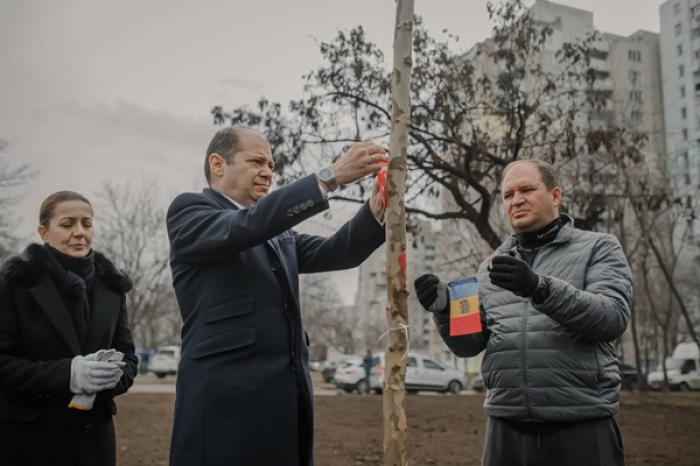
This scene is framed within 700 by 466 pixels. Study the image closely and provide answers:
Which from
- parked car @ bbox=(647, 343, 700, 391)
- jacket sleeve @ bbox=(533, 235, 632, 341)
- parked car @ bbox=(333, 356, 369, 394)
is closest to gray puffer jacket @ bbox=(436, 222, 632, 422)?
jacket sleeve @ bbox=(533, 235, 632, 341)

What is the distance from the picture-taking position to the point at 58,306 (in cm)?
320

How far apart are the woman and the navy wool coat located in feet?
2.56

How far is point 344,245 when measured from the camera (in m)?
3.10

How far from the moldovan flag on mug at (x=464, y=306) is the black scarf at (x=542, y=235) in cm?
55

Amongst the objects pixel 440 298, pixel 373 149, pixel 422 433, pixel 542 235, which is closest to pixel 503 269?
pixel 440 298

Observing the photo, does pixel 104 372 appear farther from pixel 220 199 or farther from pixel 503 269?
pixel 503 269

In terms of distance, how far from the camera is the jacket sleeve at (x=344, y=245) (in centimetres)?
303

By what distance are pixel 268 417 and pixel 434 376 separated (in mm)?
24141

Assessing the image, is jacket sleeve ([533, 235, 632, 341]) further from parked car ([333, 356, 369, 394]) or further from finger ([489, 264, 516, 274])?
parked car ([333, 356, 369, 394])

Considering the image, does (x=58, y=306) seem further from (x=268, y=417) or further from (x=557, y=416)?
(x=557, y=416)

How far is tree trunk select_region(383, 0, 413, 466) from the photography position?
103 inches

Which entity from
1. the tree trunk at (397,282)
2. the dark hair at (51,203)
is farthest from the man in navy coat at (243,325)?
the dark hair at (51,203)

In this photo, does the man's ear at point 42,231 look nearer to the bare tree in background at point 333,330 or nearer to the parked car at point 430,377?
the parked car at point 430,377

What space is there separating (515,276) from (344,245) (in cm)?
84
